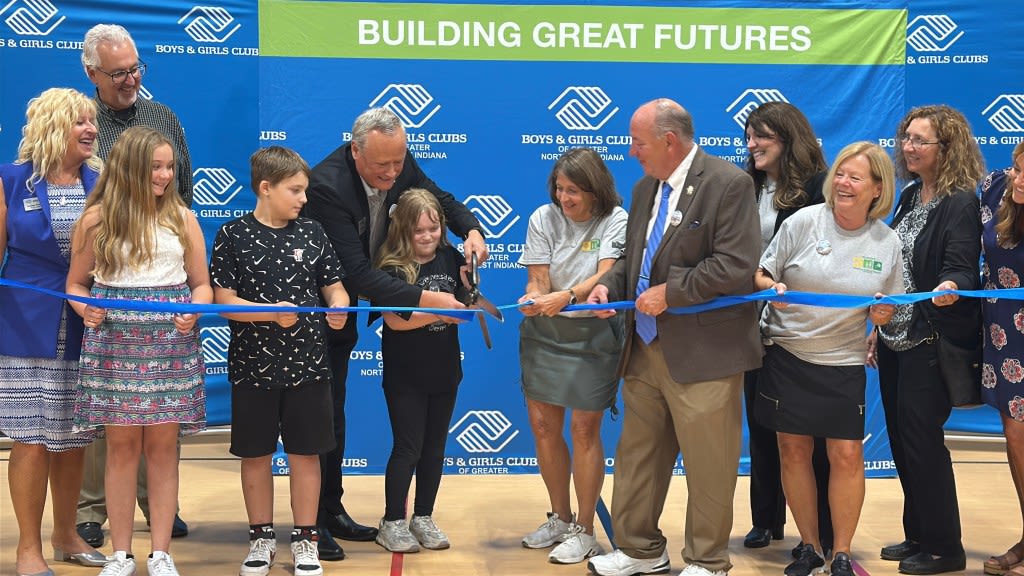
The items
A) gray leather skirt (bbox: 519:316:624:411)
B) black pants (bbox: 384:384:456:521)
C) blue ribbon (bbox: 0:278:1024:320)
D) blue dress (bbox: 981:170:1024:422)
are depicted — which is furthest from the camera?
black pants (bbox: 384:384:456:521)

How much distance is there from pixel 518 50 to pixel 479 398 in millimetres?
1991

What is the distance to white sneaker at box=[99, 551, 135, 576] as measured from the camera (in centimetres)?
416

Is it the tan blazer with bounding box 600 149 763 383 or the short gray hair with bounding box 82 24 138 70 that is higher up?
the short gray hair with bounding box 82 24 138 70

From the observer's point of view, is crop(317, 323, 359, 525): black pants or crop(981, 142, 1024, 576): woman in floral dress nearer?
crop(981, 142, 1024, 576): woman in floral dress

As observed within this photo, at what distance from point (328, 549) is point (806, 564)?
2.00 m

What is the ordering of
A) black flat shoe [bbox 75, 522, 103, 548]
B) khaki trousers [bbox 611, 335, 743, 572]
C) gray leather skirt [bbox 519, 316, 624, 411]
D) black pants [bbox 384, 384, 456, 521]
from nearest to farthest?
khaki trousers [bbox 611, 335, 743, 572] → gray leather skirt [bbox 519, 316, 624, 411] → black pants [bbox 384, 384, 456, 521] → black flat shoe [bbox 75, 522, 103, 548]

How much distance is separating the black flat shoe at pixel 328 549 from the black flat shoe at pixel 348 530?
0.66ft

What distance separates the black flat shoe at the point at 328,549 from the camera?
15.3 feet

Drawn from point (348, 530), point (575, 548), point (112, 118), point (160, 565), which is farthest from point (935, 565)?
point (112, 118)

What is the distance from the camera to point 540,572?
452 cm

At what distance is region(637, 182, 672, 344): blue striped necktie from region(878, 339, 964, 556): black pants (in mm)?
1109

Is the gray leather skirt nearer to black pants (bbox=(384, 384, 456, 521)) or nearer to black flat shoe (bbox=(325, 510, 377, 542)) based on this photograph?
black pants (bbox=(384, 384, 456, 521))

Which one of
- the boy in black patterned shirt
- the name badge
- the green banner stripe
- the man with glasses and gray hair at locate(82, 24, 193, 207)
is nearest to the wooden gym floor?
the boy in black patterned shirt

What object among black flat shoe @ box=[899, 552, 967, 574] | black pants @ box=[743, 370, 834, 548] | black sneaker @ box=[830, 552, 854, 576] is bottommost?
black flat shoe @ box=[899, 552, 967, 574]
